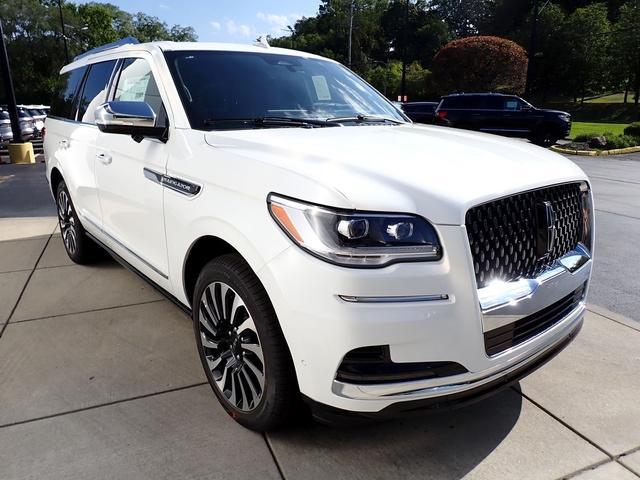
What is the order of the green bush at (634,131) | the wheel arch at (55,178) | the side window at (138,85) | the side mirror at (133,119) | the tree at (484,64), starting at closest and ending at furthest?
1. the side mirror at (133,119)
2. the side window at (138,85)
3. the wheel arch at (55,178)
4. the green bush at (634,131)
5. the tree at (484,64)

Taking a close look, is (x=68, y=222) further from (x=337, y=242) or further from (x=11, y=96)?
(x=11, y=96)

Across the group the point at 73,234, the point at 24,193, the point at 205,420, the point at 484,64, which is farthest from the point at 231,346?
the point at 484,64

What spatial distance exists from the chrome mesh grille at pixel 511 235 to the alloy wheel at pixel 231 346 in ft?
3.27

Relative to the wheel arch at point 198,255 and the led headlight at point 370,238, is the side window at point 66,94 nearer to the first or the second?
the wheel arch at point 198,255

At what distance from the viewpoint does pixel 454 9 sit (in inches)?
3797

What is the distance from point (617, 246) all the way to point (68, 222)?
230 inches

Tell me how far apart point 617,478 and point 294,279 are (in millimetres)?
1695

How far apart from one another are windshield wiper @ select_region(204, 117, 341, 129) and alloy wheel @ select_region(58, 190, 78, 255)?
256cm

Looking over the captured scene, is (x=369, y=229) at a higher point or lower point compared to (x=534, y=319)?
higher

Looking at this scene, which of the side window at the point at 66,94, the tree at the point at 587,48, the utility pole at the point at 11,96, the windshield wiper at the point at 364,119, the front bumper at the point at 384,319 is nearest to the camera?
the front bumper at the point at 384,319

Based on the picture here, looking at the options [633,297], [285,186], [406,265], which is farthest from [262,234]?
[633,297]

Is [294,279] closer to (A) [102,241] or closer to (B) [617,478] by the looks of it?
(B) [617,478]

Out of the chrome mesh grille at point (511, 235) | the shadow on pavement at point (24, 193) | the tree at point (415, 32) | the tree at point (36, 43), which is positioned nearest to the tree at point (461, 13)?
the tree at point (415, 32)

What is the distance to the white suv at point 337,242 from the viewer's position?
190 centimetres
